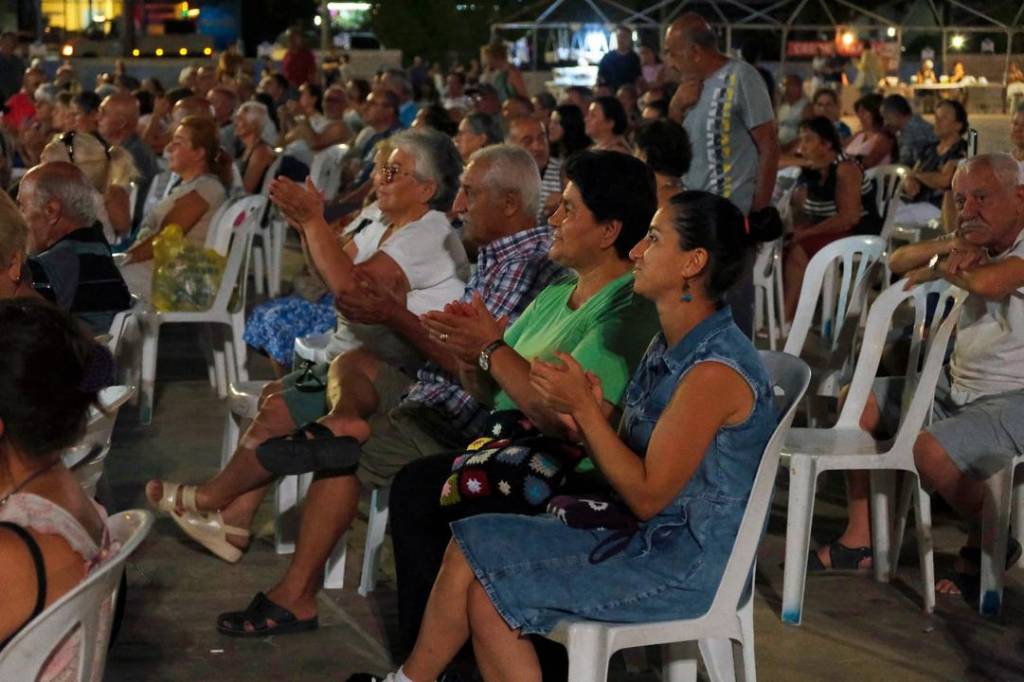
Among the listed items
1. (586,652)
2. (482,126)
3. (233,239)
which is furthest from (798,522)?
(482,126)

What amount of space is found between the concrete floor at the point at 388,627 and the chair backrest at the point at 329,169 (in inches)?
226

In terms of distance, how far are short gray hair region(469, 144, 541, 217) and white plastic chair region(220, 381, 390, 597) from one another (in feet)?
3.02

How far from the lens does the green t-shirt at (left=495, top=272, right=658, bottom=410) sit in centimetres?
377

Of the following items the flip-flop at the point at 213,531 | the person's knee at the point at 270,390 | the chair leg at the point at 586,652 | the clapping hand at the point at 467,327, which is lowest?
the flip-flop at the point at 213,531

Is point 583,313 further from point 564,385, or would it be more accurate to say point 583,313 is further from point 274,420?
point 274,420

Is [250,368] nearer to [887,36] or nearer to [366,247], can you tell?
[366,247]

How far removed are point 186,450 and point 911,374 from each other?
3.06m

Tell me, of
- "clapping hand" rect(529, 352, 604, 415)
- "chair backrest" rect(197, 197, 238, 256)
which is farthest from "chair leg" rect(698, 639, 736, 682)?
"chair backrest" rect(197, 197, 238, 256)

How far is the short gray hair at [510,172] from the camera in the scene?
4.57 m

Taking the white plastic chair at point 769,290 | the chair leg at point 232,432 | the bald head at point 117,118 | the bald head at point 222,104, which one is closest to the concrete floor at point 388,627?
the chair leg at point 232,432

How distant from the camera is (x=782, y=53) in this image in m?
19.3

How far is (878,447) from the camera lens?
476 centimetres

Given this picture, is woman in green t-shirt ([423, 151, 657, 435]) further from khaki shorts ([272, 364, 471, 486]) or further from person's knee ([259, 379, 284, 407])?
person's knee ([259, 379, 284, 407])

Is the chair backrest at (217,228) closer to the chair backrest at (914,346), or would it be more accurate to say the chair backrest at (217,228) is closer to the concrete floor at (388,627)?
the concrete floor at (388,627)
